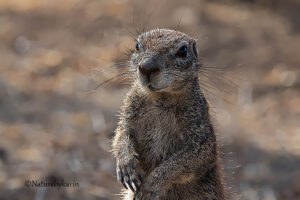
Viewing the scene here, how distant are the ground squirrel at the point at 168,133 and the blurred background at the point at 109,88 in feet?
2.51

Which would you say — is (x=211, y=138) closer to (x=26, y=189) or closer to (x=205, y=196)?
(x=205, y=196)

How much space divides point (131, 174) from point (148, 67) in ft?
2.93

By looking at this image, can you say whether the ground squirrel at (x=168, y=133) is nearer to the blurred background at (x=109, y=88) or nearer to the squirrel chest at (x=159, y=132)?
the squirrel chest at (x=159, y=132)

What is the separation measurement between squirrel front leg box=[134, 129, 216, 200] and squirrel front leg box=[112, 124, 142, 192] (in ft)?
0.31

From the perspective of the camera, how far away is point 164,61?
183 inches

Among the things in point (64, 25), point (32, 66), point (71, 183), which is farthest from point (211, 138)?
point (64, 25)

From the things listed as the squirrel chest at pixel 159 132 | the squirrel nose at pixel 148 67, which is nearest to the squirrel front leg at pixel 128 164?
the squirrel chest at pixel 159 132

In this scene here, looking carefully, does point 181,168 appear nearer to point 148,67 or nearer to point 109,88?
point 148,67

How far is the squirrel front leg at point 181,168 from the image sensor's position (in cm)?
481

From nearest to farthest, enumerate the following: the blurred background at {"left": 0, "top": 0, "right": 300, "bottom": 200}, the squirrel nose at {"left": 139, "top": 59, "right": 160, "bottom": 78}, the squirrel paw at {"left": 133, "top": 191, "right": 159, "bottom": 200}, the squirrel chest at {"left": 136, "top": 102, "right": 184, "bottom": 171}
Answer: the squirrel nose at {"left": 139, "top": 59, "right": 160, "bottom": 78}
the squirrel paw at {"left": 133, "top": 191, "right": 159, "bottom": 200}
the squirrel chest at {"left": 136, "top": 102, "right": 184, "bottom": 171}
the blurred background at {"left": 0, "top": 0, "right": 300, "bottom": 200}

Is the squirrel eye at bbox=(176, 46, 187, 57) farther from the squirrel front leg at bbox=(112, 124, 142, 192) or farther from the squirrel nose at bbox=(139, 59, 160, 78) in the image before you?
→ the squirrel front leg at bbox=(112, 124, 142, 192)

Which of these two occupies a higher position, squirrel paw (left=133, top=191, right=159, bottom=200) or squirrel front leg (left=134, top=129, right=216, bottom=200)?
squirrel front leg (left=134, top=129, right=216, bottom=200)

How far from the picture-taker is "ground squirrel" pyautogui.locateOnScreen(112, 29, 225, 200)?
4809 mm

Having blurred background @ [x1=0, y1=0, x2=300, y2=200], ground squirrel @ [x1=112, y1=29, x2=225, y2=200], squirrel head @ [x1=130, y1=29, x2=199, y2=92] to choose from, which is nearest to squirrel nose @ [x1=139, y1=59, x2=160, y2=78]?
squirrel head @ [x1=130, y1=29, x2=199, y2=92]
